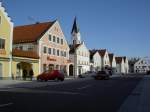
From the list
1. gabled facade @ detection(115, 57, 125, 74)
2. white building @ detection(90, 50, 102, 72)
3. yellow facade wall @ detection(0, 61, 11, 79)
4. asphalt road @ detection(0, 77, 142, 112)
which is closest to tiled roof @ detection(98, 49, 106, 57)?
white building @ detection(90, 50, 102, 72)

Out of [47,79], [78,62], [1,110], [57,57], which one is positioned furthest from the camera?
[78,62]

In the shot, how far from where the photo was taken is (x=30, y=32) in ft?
207

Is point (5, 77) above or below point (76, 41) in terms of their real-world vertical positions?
below

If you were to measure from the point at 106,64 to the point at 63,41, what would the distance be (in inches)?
2372

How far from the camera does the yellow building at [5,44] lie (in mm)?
45406

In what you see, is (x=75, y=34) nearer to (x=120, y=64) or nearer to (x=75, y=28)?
(x=75, y=28)

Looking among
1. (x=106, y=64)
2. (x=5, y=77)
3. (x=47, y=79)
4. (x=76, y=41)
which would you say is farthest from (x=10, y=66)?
(x=106, y=64)

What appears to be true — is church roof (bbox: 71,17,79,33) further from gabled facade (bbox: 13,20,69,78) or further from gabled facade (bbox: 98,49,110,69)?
gabled facade (bbox: 13,20,69,78)

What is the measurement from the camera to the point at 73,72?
81.0 meters

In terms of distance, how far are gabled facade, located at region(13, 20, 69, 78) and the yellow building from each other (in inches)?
358

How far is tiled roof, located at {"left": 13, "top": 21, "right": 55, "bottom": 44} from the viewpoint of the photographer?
5988 cm

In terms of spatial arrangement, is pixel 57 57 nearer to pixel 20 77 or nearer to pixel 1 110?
Answer: pixel 20 77

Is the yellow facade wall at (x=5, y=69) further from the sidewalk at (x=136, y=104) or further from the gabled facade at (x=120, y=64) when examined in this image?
the gabled facade at (x=120, y=64)

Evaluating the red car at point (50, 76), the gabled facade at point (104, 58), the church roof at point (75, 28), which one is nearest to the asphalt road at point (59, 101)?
the red car at point (50, 76)
